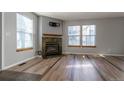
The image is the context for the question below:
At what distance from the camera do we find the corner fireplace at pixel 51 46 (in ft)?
20.5

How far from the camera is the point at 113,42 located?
7.13 meters

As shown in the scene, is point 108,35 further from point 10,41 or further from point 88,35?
point 10,41

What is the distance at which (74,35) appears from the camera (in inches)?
308

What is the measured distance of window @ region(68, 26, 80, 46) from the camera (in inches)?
305

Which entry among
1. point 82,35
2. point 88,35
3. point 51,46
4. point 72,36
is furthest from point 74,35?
point 51,46

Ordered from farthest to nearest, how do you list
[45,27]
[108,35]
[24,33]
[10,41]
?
[108,35]
[45,27]
[24,33]
[10,41]

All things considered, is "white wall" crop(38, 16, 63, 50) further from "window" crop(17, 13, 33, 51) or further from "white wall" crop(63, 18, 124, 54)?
"white wall" crop(63, 18, 124, 54)

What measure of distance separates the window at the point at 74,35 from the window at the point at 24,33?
3.02 meters

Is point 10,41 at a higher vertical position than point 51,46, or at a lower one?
higher

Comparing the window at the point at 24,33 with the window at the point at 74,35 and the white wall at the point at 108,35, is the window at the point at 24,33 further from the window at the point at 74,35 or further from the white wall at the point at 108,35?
the white wall at the point at 108,35

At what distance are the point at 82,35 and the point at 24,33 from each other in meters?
4.07

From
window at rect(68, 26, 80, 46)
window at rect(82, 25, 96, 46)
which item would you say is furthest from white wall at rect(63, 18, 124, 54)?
window at rect(68, 26, 80, 46)
